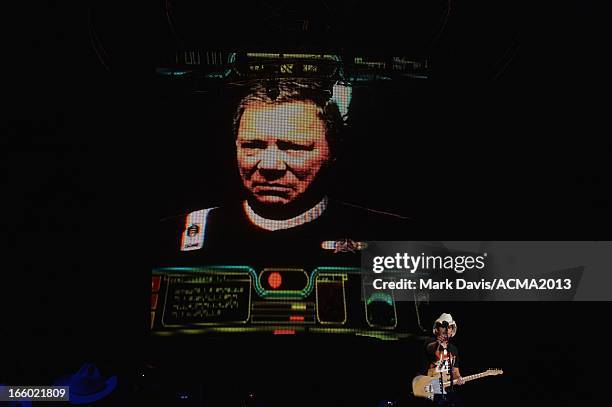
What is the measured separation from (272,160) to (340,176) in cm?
53

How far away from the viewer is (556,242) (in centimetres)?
425

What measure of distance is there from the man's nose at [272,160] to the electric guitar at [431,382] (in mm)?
1832

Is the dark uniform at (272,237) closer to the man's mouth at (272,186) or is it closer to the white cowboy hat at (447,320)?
the man's mouth at (272,186)

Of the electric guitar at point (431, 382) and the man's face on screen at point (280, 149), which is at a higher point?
the man's face on screen at point (280, 149)

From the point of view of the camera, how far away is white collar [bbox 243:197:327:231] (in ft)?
13.7

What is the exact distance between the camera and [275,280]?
409 cm

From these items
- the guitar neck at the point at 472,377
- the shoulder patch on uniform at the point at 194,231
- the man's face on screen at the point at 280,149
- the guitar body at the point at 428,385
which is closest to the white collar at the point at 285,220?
the man's face on screen at the point at 280,149

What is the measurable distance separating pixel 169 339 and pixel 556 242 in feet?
9.79

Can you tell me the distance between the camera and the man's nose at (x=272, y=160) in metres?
4.20

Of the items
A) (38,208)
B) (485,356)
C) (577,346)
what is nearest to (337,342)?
(485,356)

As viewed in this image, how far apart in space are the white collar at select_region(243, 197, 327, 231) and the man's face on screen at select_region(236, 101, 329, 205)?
12 centimetres

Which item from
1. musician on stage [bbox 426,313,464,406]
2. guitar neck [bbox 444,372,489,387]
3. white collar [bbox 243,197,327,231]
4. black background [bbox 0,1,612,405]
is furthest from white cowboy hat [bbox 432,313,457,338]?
white collar [bbox 243,197,327,231]

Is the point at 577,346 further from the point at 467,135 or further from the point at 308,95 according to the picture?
the point at 308,95

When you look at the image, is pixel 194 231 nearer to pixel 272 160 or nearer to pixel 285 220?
pixel 285 220
